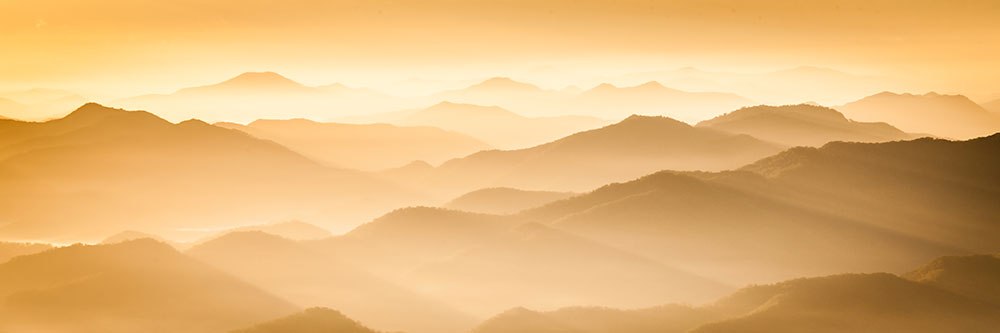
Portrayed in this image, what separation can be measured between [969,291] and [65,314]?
439 ft

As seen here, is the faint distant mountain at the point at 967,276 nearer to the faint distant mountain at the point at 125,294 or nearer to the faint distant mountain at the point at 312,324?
the faint distant mountain at the point at 312,324

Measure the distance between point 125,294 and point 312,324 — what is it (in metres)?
51.1

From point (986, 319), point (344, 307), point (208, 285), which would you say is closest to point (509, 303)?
point (344, 307)

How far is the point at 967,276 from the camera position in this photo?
162125mm

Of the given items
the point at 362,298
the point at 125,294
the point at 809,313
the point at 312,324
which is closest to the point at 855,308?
the point at 809,313

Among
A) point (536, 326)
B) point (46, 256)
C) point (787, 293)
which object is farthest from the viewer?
point (46, 256)

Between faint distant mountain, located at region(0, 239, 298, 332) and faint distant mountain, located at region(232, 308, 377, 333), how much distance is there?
25088mm

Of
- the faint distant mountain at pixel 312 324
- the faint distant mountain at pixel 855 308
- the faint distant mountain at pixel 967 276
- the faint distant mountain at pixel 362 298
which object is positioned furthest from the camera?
the faint distant mountain at pixel 362 298

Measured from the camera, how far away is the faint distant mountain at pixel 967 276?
155 m

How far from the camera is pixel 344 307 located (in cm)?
18262

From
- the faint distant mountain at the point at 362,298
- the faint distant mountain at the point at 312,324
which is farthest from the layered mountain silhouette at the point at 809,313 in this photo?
the faint distant mountain at the point at 362,298

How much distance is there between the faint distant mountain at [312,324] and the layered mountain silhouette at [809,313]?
1749 cm

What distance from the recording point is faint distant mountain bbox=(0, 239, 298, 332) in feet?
520

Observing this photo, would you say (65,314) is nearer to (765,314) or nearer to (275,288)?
(275,288)
